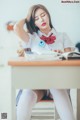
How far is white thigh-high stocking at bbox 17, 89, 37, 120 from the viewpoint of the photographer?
83.1 inches

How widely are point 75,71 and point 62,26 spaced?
65 cm

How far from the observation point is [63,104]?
85.7 inches

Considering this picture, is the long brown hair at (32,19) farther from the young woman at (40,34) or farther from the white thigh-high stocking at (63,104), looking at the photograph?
the white thigh-high stocking at (63,104)

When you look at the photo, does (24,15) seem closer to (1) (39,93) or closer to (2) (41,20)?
(2) (41,20)

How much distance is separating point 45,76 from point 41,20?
0.73m

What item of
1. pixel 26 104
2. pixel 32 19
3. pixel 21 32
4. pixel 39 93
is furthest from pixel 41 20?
pixel 26 104

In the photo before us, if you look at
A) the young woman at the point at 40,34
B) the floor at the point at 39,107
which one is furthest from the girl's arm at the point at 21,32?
the floor at the point at 39,107

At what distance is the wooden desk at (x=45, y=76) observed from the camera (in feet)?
6.04

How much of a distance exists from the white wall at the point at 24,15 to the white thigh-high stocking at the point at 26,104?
27cm

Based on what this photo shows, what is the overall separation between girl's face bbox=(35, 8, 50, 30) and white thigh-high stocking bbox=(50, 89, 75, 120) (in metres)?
0.61

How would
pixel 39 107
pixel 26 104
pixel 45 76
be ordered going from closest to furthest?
pixel 45 76 < pixel 26 104 < pixel 39 107

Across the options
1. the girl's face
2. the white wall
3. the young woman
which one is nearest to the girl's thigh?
the young woman

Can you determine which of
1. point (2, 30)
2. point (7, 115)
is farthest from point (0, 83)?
point (2, 30)

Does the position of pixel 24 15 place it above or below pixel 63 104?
above
